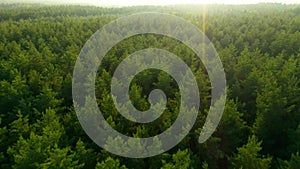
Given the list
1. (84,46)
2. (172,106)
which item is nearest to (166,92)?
(172,106)

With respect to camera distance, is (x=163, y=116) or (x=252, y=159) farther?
(x=163, y=116)


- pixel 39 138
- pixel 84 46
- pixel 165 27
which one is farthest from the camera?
pixel 165 27

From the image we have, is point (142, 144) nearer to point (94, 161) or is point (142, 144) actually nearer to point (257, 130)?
point (94, 161)

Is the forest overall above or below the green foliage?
above

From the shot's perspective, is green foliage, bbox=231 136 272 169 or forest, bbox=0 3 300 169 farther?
forest, bbox=0 3 300 169

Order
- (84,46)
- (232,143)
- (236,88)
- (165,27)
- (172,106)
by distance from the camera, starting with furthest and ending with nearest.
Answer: (165,27) < (84,46) < (236,88) < (172,106) < (232,143)

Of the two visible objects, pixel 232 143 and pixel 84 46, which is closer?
pixel 232 143

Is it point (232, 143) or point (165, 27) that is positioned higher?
point (165, 27)

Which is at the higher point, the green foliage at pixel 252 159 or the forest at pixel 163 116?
the forest at pixel 163 116

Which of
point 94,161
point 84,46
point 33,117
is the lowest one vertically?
point 94,161

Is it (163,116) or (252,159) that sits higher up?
(163,116)

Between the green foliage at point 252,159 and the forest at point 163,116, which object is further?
the forest at point 163,116
